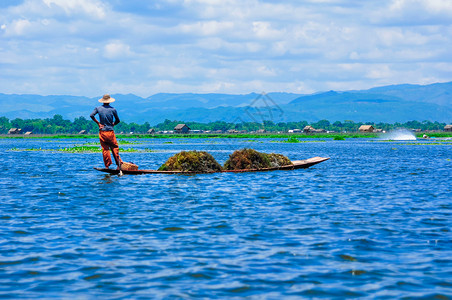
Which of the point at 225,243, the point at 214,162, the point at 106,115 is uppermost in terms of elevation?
the point at 106,115

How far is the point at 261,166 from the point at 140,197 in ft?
45.5

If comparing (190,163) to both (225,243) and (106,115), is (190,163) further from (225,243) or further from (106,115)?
(225,243)

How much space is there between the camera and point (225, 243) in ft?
44.4

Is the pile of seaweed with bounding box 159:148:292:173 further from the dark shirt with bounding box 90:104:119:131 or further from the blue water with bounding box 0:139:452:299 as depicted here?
the blue water with bounding box 0:139:452:299

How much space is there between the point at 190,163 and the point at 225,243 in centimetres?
1993

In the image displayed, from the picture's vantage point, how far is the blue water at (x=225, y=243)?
10055 millimetres

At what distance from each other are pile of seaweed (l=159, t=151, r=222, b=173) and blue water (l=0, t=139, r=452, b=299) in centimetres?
763

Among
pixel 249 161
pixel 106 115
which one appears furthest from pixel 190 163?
pixel 106 115

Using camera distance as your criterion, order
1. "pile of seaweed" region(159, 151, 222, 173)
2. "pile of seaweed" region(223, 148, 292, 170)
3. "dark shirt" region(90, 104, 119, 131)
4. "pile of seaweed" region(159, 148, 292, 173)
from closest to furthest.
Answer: "dark shirt" region(90, 104, 119, 131)
"pile of seaweed" region(159, 151, 222, 173)
"pile of seaweed" region(159, 148, 292, 173)
"pile of seaweed" region(223, 148, 292, 170)

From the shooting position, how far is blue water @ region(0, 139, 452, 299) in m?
10.1

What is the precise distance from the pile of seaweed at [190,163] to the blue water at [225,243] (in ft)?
25.0

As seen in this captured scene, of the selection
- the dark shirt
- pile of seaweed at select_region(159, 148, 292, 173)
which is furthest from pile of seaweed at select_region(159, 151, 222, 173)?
the dark shirt

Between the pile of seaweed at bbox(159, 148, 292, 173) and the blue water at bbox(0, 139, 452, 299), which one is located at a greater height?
the pile of seaweed at bbox(159, 148, 292, 173)

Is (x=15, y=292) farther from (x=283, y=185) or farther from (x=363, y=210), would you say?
(x=283, y=185)
